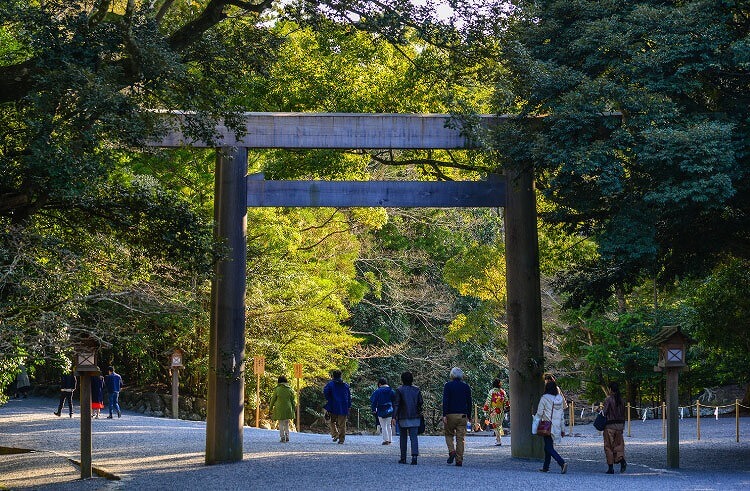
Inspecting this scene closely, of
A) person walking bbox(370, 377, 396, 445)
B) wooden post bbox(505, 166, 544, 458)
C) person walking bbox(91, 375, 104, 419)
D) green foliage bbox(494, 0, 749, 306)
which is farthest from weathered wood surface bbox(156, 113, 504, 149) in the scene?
person walking bbox(91, 375, 104, 419)

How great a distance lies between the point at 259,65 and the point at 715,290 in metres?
10.1

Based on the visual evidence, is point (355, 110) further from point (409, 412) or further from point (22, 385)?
point (22, 385)

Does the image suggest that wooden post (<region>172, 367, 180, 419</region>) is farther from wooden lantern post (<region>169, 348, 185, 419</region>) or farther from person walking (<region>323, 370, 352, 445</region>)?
person walking (<region>323, 370, 352, 445</region>)

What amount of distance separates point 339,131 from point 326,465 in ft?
16.4

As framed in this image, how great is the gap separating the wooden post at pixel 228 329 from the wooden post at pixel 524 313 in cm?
423

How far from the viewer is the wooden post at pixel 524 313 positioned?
1504 centimetres

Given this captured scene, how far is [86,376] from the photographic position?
1359 cm

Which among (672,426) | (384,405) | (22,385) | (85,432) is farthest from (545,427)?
(22,385)

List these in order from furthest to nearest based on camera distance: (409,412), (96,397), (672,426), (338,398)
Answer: (96,397)
(338,398)
(672,426)
(409,412)

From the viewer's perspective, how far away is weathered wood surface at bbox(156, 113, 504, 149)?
14617 millimetres

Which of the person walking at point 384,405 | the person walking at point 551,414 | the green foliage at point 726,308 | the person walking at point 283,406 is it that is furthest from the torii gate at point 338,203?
the green foliage at point 726,308

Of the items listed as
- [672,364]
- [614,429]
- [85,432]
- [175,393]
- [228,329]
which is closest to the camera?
[85,432]

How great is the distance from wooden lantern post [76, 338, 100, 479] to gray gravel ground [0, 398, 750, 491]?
0.92 ft

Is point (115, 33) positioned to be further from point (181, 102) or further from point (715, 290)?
point (715, 290)
